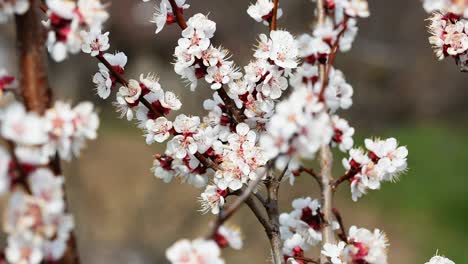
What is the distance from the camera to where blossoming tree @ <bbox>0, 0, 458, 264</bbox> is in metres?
0.95

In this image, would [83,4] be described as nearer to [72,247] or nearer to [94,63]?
[72,247]

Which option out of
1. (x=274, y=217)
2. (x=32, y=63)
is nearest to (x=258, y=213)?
(x=274, y=217)

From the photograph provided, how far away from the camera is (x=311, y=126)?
101 centimetres

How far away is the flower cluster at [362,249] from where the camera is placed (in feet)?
3.99

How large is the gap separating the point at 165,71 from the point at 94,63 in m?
0.99

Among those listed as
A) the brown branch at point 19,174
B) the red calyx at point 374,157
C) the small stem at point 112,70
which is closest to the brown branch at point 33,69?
the brown branch at point 19,174

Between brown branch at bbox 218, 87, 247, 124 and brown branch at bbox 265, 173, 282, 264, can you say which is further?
brown branch at bbox 218, 87, 247, 124

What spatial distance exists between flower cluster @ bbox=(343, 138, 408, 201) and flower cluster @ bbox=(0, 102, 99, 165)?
0.54 metres

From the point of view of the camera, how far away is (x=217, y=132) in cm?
154

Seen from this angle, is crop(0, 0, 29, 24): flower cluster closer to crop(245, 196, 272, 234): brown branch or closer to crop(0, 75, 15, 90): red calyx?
crop(0, 75, 15, 90): red calyx

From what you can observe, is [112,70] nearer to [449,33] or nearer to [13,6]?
[13,6]

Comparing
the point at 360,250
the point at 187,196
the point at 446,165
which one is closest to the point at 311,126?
the point at 360,250

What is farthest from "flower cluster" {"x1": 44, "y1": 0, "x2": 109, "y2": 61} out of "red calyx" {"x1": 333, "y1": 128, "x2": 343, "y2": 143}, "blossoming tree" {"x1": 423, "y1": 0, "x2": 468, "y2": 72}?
"blossoming tree" {"x1": 423, "y1": 0, "x2": 468, "y2": 72}

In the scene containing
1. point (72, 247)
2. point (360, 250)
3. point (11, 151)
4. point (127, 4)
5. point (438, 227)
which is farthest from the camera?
point (127, 4)
